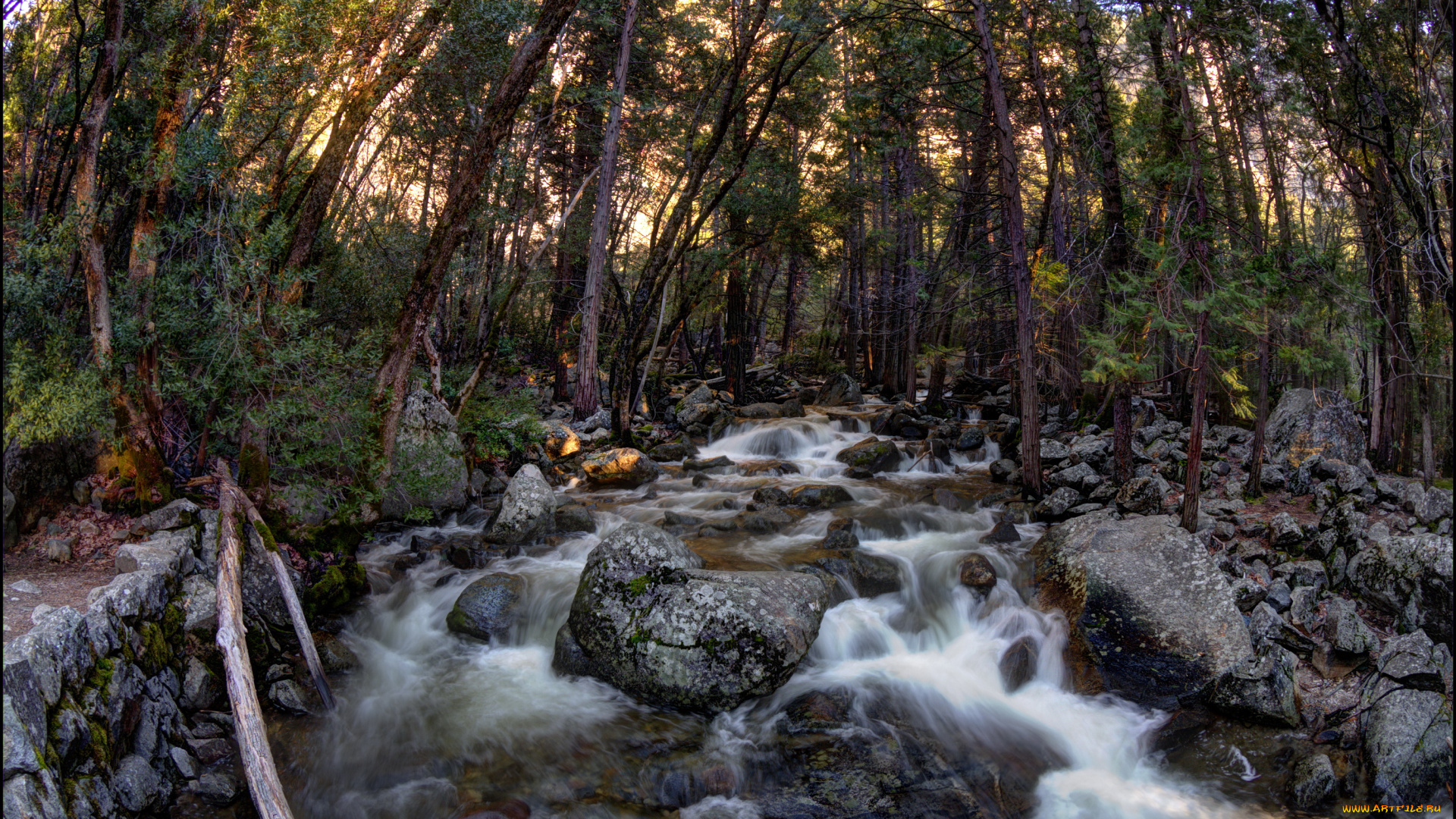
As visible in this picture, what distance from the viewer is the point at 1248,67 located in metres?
8.10

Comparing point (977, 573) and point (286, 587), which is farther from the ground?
point (286, 587)

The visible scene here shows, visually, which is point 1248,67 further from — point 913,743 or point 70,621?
point 70,621

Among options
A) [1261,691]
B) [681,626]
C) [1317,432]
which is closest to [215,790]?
[681,626]

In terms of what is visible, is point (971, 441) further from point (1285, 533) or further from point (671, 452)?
point (1285, 533)

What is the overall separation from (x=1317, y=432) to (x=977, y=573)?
225 inches

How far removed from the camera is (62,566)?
5.39 meters

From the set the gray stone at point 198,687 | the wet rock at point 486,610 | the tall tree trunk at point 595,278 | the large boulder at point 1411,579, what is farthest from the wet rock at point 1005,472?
the gray stone at point 198,687

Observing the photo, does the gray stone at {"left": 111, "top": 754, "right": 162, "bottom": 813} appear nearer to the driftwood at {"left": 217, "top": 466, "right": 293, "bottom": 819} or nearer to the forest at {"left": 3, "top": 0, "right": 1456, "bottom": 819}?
the forest at {"left": 3, "top": 0, "right": 1456, "bottom": 819}

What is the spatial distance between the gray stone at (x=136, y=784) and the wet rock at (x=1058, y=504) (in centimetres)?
951

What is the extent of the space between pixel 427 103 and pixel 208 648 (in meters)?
10.2

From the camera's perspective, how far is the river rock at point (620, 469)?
41.5 feet

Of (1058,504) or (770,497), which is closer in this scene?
(1058,504)

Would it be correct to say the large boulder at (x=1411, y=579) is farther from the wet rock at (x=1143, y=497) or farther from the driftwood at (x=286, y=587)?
the driftwood at (x=286, y=587)

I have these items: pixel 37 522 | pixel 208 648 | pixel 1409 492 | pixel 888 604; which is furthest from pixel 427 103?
pixel 1409 492
